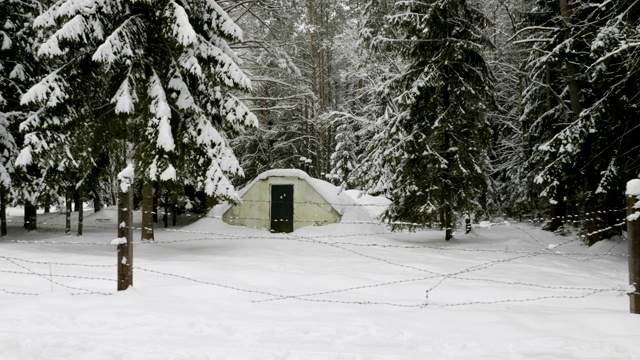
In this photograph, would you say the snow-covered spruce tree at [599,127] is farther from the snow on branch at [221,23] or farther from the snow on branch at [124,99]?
the snow on branch at [124,99]

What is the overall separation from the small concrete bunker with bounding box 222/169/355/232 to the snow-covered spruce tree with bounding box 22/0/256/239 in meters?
6.70

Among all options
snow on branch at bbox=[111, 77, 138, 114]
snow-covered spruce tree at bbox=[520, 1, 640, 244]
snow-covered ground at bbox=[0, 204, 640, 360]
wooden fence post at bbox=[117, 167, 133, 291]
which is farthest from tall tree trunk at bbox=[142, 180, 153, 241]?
snow-covered spruce tree at bbox=[520, 1, 640, 244]

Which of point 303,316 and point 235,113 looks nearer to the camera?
point 303,316

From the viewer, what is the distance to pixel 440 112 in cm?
1462

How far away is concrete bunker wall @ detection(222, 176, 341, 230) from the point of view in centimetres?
1917

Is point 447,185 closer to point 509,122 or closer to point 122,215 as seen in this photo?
point 122,215

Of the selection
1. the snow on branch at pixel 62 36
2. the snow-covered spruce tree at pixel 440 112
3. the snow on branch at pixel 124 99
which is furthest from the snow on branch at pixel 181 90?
the snow-covered spruce tree at pixel 440 112

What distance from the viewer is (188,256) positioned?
10977mm

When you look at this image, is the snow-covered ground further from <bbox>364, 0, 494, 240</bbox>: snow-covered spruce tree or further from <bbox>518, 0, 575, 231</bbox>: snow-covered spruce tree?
<bbox>518, 0, 575, 231</bbox>: snow-covered spruce tree

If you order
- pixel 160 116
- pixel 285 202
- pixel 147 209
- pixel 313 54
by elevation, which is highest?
pixel 313 54

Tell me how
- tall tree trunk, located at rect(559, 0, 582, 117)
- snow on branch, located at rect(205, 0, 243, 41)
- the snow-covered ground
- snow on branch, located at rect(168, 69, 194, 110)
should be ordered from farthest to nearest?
tall tree trunk, located at rect(559, 0, 582, 117) → snow on branch, located at rect(205, 0, 243, 41) → snow on branch, located at rect(168, 69, 194, 110) → the snow-covered ground

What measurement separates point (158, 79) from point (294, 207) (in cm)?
902

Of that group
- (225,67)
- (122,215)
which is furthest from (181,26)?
(122,215)

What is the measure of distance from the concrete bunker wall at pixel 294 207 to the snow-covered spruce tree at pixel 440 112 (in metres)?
4.75
